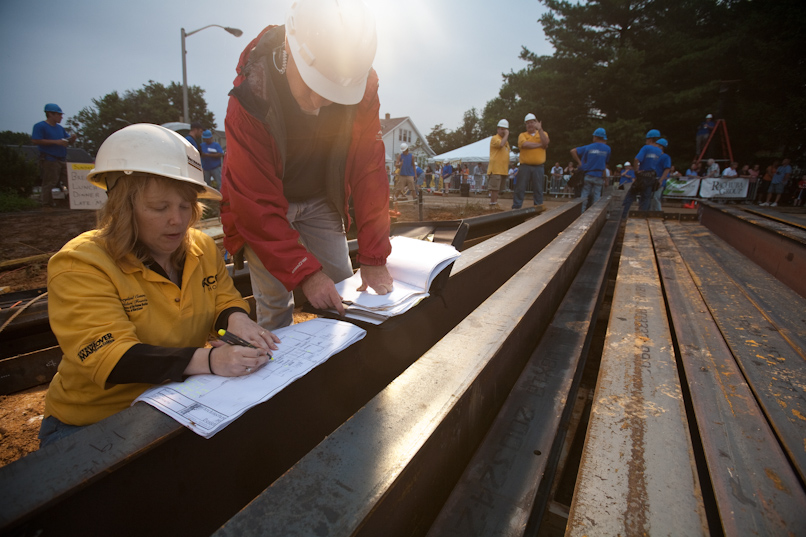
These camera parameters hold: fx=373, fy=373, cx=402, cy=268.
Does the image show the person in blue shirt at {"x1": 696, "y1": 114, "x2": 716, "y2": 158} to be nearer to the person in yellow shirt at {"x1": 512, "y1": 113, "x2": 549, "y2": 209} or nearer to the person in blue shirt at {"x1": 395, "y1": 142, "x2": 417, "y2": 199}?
the person in blue shirt at {"x1": 395, "y1": 142, "x2": 417, "y2": 199}

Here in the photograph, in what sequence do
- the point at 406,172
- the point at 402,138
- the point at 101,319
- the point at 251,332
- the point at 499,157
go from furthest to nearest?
the point at 402,138, the point at 406,172, the point at 499,157, the point at 251,332, the point at 101,319

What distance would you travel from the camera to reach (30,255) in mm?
5480

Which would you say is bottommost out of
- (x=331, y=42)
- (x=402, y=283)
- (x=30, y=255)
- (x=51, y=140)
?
(x=30, y=255)

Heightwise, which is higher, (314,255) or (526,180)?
(526,180)

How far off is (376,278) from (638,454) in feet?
4.03

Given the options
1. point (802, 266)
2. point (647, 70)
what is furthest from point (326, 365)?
point (647, 70)

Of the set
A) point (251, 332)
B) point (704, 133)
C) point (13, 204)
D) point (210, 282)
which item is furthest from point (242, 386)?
point (704, 133)

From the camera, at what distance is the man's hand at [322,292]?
5.32 feet

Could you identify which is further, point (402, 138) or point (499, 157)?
point (402, 138)

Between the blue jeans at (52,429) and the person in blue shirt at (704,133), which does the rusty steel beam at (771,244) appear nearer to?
the blue jeans at (52,429)

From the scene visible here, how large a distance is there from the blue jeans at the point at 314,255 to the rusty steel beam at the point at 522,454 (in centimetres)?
128

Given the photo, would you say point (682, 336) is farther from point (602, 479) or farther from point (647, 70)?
point (647, 70)

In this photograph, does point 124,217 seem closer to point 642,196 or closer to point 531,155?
point 531,155

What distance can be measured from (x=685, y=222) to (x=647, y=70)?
22.6m
